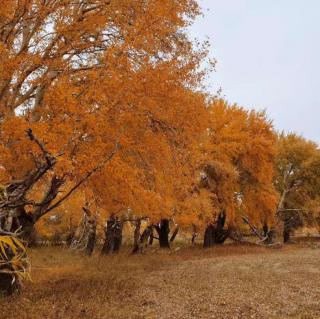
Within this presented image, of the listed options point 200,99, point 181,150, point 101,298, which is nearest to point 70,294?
point 101,298

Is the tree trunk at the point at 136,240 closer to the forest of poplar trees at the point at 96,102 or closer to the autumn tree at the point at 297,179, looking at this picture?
the forest of poplar trees at the point at 96,102

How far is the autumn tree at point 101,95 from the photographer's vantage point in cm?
1058

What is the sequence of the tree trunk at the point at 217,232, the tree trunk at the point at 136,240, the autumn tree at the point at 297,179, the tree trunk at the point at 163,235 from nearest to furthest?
the tree trunk at the point at 136,240, the tree trunk at the point at 163,235, the tree trunk at the point at 217,232, the autumn tree at the point at 297,179

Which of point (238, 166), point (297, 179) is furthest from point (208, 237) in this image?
point (297, 179)

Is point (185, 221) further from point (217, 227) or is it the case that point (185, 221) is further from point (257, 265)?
point (217, 227)

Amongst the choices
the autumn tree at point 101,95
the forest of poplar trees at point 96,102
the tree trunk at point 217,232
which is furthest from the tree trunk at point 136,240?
the autumn tree at point 101,95

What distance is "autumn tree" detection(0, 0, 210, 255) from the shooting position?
10.6 m

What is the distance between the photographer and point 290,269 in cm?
1905

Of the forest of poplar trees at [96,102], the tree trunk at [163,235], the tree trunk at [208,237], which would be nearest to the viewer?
the forest of poplar trees at [96,102]

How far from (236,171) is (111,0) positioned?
Answer: 77.9ft

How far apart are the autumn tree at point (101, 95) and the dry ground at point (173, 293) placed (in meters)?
Result: 2.73

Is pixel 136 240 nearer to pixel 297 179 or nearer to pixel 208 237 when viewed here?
pixel 208 237

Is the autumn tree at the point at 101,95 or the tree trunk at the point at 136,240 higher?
→ the autumn tree at the point at 101,95

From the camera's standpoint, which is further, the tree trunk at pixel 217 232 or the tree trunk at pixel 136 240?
the tree trunk at pixel 217 232
